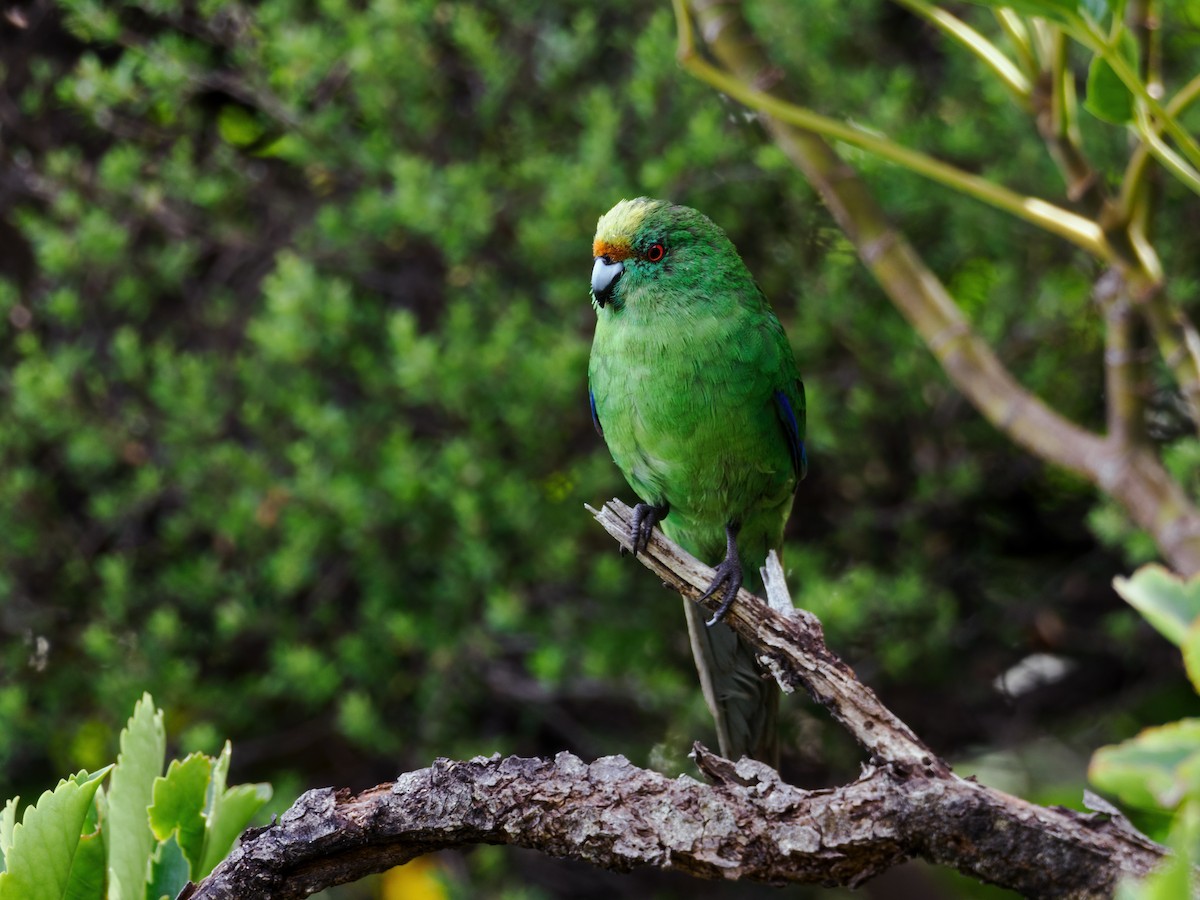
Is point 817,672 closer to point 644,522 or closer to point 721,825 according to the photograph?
point 721,825

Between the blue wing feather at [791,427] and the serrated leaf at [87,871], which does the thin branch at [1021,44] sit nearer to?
the blue wing feather at [791,427]

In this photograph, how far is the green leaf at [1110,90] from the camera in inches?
66.7

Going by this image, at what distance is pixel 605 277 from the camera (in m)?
2.52

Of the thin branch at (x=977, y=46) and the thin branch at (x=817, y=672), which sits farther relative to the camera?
the thin branch at (x=977, y=46)

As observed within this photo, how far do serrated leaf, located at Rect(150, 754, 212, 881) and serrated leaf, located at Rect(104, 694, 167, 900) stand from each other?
62 millimetres

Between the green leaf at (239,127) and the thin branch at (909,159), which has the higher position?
the green leaf at (239,127)

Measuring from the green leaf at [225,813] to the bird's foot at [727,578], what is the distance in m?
0.75

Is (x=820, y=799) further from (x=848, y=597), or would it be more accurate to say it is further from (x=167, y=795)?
(x=848, y=597)

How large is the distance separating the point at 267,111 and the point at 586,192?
0.90m

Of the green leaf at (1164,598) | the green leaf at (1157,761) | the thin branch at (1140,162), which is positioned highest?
the thin branch at (1140,162)

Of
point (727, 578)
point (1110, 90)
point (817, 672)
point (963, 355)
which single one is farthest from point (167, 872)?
point (963, 355)

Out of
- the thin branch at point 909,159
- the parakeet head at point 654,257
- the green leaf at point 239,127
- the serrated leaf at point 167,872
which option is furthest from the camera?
the green leaf at point 239,127

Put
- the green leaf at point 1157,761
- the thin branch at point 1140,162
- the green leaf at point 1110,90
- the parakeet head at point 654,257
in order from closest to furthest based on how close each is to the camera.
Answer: the green leaf at point 1157,761, the green leaf at point 1110,90, the thin branch at point 1140,162, the parakeet head at point 654,257

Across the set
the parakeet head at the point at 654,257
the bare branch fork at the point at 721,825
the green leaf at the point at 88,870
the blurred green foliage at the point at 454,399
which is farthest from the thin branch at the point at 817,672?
the blurred green foliage at the point at 454,399
